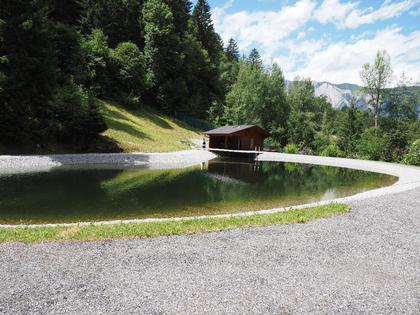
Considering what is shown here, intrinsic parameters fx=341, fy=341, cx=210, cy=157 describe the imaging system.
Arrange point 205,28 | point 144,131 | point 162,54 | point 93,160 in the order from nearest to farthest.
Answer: point 93,160, point 144,131, point 162,54, point 205,28

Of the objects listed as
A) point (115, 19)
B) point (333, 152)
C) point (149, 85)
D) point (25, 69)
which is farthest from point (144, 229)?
point (115, 19)

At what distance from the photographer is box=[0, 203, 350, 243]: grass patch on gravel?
9426 millimetres

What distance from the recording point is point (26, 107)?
2856cm

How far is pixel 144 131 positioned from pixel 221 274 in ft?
129

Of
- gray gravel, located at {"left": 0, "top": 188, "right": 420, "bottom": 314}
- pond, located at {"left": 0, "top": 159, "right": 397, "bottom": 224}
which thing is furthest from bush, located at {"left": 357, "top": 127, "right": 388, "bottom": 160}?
gray gravel, located at {"left": 0, "top": 188, "right": 420, "bottom": 314}

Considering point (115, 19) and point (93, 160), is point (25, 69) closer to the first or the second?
point (93, 160)

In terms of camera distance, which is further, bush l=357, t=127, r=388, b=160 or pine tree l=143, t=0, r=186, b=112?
pine tree l=143, t=0, r=186, b=112

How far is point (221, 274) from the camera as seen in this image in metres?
7.42

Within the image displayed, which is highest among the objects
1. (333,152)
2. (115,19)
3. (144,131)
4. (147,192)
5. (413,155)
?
(115,19)

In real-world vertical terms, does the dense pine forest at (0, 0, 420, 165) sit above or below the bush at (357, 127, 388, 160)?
above

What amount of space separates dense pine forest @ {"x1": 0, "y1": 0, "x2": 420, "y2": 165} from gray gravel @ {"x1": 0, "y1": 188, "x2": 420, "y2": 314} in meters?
24.1

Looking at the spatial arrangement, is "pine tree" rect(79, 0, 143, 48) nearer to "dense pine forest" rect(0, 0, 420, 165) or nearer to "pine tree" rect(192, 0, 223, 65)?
"dense pine forest" rect(0, 0, 420, 165)

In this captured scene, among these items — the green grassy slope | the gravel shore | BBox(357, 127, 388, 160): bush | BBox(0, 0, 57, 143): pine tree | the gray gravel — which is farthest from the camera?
BBox(357, 127, 388, 160): bush

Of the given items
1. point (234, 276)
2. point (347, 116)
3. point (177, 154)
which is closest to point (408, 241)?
point (234, 276)
